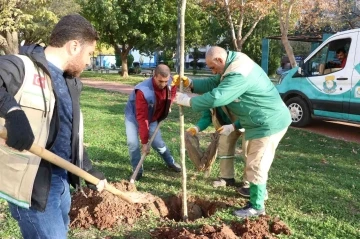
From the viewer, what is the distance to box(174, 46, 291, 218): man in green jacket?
3920 millimetres

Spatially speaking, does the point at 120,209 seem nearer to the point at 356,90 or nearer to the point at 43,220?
the point at 43,220

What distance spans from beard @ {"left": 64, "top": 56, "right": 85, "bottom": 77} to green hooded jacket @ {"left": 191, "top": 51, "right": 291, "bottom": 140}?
1.77 meters

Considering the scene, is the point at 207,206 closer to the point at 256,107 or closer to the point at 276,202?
the point at 276,202

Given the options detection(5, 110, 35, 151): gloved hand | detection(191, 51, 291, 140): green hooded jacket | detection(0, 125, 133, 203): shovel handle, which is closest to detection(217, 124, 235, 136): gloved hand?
detection(191, 51, 291, 140): green hooded jacket

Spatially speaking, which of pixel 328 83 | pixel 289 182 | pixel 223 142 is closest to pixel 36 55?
pixel 223 142

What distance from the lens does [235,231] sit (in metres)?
3.82

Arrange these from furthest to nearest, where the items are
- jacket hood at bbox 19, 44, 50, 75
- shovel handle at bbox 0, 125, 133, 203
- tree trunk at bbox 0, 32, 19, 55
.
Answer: tree trunk at bbox 0, 32, 19, 55 < jacket hood at bbox 19, 44, 50, 75 < shovel handle at bbox 0, 125, 133, 203

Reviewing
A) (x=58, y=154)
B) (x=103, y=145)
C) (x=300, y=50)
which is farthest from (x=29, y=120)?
(x=300, y=50)

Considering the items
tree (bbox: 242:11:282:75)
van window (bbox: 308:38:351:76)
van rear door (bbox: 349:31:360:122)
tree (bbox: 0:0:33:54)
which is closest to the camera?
van rear door (bbox: 349:31:360:122)

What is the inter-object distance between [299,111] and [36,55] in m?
8.54

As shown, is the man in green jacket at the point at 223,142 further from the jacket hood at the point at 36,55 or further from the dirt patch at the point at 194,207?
the jacket hood at the point at 36,55

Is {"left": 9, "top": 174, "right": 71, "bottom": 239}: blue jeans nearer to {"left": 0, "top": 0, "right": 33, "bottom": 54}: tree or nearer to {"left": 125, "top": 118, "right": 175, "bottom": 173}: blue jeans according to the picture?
{"left": 125, "top": 118, "right": 175, "bottom": 173}: blue jeans

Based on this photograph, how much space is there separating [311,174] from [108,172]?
2872 millimetres

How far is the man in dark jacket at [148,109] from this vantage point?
16.0 ft
